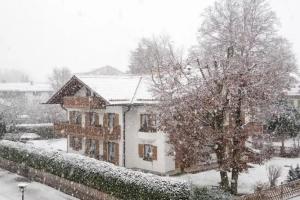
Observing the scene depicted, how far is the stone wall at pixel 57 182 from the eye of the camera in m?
23.1

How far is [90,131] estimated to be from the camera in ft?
107

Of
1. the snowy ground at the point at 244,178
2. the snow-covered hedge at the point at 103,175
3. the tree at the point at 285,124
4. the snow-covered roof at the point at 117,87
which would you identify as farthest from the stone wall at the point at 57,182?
the tree at the point at 285,124

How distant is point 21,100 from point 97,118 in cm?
5363

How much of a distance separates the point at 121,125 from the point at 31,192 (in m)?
8.33

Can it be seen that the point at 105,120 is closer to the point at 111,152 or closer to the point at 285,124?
the point at 111,152

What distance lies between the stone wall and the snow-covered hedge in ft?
0.98

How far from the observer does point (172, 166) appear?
1183 inches

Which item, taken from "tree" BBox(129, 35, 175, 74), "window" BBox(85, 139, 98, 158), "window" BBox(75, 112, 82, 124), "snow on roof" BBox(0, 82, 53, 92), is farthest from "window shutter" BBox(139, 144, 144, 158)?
"snow on roof" BBox(0, 82, 53, 92)

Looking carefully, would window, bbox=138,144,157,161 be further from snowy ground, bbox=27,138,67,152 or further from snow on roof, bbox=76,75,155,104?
snowy ground, bbox=27,138,67,152

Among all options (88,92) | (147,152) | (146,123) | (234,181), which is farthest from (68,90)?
(234,181)

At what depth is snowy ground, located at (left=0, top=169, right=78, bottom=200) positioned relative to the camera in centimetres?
2489

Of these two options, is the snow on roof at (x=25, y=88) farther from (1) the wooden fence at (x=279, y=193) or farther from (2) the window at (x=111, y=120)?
(1) the wooden fence at (x=279, y=193)

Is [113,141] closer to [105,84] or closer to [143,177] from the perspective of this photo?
[105,84]

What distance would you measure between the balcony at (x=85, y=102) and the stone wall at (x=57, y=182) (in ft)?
20.5
